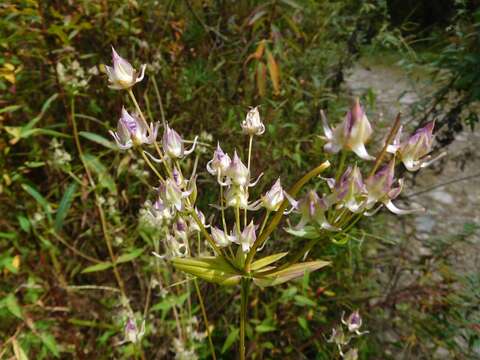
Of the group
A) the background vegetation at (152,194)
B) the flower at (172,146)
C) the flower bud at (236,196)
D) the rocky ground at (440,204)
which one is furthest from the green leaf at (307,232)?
the rocky ground at (440,204)

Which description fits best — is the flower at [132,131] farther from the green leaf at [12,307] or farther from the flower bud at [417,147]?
the green leaf at [12,307]

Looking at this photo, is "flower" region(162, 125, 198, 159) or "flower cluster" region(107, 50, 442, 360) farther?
"flower" region(162, 125, 198, 159)

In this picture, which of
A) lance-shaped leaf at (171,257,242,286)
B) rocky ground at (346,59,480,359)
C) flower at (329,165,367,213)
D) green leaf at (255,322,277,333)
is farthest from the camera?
rocky ground at (346,59,480,359)

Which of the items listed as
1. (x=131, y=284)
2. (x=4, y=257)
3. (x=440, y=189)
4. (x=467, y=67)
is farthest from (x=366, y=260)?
(x=4, y=257)

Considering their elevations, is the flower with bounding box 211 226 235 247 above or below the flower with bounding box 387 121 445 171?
below

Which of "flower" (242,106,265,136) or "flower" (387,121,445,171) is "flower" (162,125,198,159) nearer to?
"flower" (242,106,265,136)

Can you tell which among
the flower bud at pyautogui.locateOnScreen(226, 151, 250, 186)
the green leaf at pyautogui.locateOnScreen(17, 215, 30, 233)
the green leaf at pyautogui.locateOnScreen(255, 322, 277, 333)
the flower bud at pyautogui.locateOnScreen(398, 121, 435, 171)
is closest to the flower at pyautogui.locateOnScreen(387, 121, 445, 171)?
the flower bud at pyautogui.locateOnScreen(398, 121, 435, 171)
